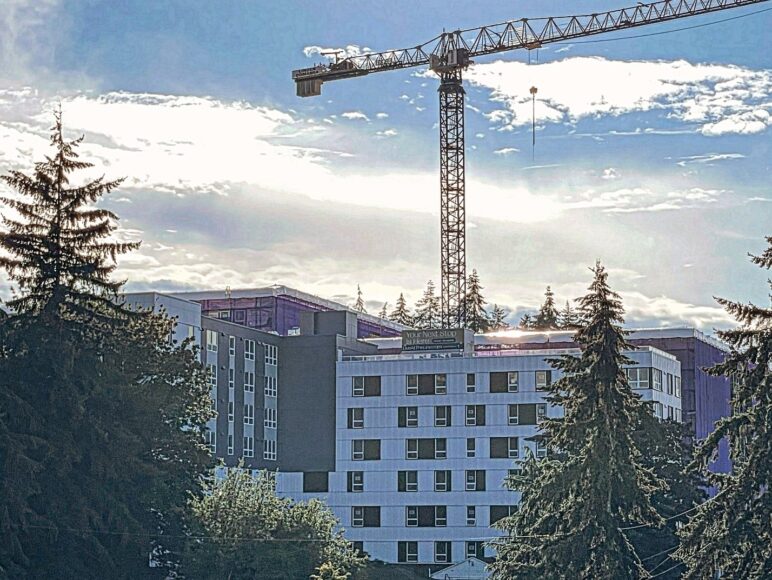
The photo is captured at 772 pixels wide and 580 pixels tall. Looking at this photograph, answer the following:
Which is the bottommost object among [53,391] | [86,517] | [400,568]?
[400,568]

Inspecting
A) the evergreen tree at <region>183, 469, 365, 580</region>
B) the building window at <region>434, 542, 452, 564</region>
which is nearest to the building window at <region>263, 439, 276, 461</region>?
the building window at <region>434, 542, 452, 564</region>

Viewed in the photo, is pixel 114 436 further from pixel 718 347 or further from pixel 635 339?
pixel 718 347

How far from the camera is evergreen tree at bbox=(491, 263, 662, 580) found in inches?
2094

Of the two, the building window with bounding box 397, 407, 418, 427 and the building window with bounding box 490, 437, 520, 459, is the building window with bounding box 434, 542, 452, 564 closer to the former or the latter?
the building window with bounding box 490, 437, 520, 459

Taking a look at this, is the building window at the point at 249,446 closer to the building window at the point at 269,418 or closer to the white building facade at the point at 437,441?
the building window at the point at 269,418

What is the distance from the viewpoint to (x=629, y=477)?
177 feet

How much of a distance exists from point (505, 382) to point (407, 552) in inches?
597

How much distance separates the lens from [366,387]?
113312mm

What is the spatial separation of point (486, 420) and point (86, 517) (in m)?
56.7

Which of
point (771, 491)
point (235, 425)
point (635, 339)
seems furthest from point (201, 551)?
point (635, 339)

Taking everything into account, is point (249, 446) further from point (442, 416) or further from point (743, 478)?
point (743, 478)

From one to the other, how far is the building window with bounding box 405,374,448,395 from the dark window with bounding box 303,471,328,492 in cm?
993

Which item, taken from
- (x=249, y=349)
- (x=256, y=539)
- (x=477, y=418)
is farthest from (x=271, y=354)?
(x=256, y=539)

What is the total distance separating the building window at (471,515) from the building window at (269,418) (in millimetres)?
18153
